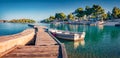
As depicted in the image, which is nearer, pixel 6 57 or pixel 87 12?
pixel 6 57

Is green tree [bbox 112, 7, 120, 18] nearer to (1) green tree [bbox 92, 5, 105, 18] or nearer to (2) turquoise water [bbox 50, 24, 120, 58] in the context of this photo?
(1) green tree [bbox 92, 5, 105, 18]

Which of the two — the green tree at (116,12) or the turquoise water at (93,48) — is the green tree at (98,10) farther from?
the turquoise water at (93,48)

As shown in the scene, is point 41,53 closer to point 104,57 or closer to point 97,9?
point 104,57

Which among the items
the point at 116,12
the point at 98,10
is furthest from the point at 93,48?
the point at 98,10

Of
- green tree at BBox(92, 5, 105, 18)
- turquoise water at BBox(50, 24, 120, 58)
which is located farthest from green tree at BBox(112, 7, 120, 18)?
turquoise water at BBox(50, 24, 120, 58)

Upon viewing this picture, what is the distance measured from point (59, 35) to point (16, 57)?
2749cm

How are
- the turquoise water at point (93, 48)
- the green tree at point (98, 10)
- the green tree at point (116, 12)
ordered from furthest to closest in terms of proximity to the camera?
the green tree at point (98, 10)
the green tree at point (116, 12)
the turquoise water at point (93, 48)

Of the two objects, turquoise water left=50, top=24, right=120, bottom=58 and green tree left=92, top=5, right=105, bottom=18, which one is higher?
green tree left=92, top=5, right=105, bottom=18

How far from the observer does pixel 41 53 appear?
1524 cm

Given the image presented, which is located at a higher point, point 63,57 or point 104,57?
point 63,57

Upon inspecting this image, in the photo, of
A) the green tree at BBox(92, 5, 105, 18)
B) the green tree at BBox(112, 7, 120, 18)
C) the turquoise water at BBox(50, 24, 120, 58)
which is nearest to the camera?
the turquoise water at BBox(50, 24, 120, 58)

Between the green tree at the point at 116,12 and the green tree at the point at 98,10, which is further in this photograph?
the green tree at the point at 98,10

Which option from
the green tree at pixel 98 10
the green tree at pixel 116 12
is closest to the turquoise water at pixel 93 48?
the green tree at pixel 116 12

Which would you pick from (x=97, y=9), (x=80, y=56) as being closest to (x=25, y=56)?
(x=80, y=56)
